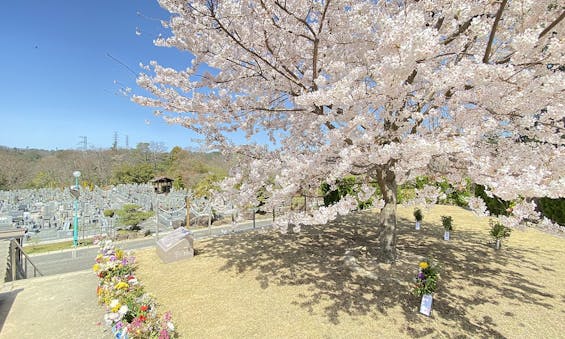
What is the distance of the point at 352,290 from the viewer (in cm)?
489

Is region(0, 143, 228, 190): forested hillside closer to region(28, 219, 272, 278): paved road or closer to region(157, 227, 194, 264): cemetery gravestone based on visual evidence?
region(28, 219, 272, 278): paved road

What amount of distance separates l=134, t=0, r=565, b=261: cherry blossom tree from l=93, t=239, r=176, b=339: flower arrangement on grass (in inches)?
87.0

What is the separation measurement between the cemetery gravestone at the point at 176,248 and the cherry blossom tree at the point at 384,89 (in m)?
2.63

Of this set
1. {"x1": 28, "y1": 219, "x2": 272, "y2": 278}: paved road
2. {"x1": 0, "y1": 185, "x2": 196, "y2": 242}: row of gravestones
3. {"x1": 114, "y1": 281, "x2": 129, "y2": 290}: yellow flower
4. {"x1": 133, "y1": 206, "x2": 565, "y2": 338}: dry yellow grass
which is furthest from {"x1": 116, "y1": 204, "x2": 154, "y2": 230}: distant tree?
{"x1": 114, "y1": 281, "x2": 129, "y2": 290}: yellow flower

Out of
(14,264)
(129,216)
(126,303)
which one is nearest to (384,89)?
(126,303)

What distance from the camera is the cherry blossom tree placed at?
310 centimetres

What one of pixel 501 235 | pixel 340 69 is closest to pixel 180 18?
pixel 340 69

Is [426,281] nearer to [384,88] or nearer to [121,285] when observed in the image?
[384,88]

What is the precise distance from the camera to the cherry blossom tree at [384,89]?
310cm

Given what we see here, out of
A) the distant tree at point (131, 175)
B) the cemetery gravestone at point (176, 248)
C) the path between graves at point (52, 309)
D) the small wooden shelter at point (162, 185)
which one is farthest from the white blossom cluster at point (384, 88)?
the distant tree at point (131, 175)

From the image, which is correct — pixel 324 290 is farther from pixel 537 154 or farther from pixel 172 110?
pixel 172 110

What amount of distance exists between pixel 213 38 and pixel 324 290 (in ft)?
15.9

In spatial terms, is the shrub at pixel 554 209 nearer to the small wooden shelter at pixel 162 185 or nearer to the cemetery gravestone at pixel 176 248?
the cemetery gravestone at pixel 176 248

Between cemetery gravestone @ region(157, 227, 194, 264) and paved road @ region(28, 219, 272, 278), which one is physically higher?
cemetery gravestone @ region(157, 227, 194, 264)
